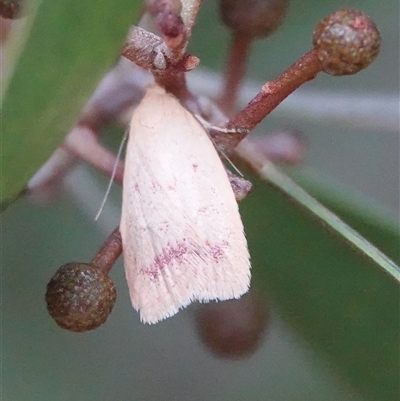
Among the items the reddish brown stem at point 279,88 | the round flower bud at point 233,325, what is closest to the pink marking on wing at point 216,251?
the reddish brown stem at point 279,88

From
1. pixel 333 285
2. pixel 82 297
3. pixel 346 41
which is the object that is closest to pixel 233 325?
pixel 333 285

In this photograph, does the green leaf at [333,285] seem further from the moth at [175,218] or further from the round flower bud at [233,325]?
the moth at [175,218]

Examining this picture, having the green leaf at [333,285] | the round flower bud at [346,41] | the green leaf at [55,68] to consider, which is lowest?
the green leaf at [333,285]

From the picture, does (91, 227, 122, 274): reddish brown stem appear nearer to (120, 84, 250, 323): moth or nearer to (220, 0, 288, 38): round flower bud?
(120, 84, 250, 323): moth

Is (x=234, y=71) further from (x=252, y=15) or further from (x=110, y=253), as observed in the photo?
(x=110, y=253)

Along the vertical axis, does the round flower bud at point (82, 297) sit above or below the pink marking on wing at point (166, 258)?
below

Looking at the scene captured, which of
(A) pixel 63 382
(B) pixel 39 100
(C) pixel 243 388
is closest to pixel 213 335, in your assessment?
(C) pixel 243 388

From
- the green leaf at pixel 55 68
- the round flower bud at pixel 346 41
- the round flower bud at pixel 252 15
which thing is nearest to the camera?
the green leaf at pixel 55 68
